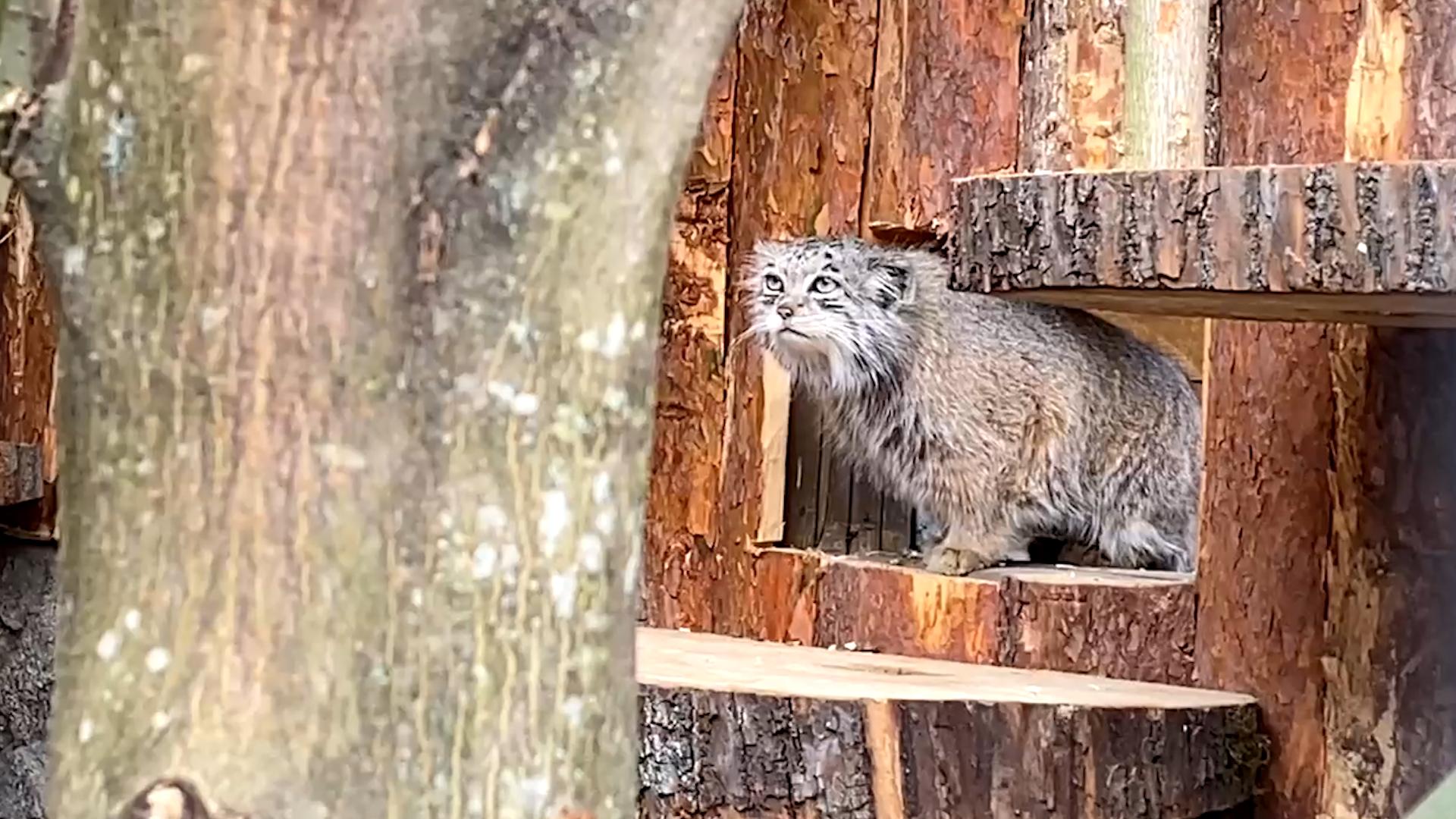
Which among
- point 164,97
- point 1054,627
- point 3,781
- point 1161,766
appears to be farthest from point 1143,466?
point 164,97

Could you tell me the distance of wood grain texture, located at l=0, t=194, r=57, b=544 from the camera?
291 centimetres

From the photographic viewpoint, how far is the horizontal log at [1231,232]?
3.34 ft

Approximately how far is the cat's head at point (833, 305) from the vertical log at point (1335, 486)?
53 cm

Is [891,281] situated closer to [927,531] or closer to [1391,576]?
[927,531]

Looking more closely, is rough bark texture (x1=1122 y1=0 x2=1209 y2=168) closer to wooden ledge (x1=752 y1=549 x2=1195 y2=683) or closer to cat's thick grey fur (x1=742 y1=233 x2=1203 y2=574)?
wooden ledge (x1=752 y1=549 x2=1195 y2=683)

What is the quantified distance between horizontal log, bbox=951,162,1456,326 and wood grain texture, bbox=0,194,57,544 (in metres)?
2.14

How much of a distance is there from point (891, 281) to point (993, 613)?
456 mm

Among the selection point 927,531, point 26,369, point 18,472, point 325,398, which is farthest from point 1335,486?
point 26,369

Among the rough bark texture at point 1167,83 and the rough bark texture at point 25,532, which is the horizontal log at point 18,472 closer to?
the rough bark texture at point 25,532

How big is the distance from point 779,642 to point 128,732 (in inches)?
62.1

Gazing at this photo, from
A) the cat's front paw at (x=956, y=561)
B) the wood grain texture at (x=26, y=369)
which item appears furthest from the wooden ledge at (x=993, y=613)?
the wood grain texture at (x=26, y=369)

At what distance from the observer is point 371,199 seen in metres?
0.61

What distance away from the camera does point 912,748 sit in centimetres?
150

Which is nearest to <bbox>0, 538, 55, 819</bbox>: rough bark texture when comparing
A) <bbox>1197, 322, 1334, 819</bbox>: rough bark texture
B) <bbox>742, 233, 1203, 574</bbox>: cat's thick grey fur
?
<bbox>742, 233, 1203, 574</bbox>: cat's thick grey fur
